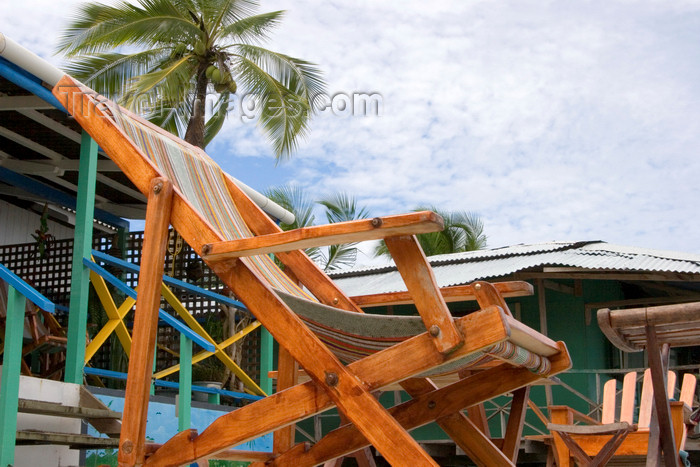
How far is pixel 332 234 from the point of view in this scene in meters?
2.05

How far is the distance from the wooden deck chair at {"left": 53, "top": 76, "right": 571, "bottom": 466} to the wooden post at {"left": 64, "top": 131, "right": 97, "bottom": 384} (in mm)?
2001

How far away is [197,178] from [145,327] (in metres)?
0.83

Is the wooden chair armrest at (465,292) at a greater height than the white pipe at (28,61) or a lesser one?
lesser

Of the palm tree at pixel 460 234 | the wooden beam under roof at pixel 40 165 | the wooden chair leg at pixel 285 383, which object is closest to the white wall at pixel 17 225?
the wooden beam under roof at pixel 40 165

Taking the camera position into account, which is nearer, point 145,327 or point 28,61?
point 145,327

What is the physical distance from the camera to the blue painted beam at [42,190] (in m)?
6.97

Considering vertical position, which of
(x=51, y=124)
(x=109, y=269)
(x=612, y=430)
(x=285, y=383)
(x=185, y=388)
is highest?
(x=51, y=124)

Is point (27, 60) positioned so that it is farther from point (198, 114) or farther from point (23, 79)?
point (198, 114)

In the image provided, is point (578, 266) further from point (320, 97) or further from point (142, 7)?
point (142, 7)

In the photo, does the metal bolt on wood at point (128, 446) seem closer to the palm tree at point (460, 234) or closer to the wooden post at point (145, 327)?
the wooden post at point (145, 327)

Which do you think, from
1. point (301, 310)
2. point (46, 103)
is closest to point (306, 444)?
point (301, 310)

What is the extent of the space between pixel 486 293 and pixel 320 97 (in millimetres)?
12257

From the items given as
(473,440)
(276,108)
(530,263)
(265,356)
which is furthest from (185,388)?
(276,108)

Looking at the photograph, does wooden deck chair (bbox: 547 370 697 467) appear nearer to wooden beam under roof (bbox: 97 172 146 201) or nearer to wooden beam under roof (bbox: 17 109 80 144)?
wooden beam under roof (bbox: 17 109 80 144)
